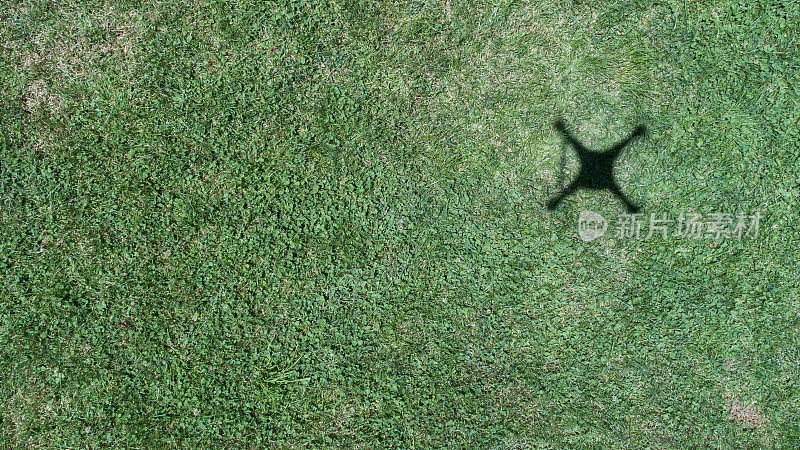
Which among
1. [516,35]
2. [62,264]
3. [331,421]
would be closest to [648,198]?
[516,35]

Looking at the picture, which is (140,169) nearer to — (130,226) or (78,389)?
(130,226)

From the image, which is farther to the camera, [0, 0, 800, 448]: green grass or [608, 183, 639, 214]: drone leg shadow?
[608, 183, 639, 214]: drone leg shadow

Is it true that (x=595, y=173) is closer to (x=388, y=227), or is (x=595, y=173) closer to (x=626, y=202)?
(x=626, y=202)

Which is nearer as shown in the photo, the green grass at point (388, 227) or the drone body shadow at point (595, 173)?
the green grass at point (388, 227)

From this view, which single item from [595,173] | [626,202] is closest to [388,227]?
[595,173]
